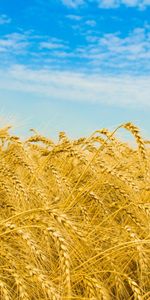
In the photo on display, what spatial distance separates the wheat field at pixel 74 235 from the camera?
219 cm

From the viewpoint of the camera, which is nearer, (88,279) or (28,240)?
(28,240)

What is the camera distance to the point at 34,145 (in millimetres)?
5559

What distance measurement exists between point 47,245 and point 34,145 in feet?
9.27

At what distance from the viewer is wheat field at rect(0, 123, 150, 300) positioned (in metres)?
2.19

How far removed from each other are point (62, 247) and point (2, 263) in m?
0.91

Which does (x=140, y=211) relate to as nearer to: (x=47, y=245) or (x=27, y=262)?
(x=47, y=245)

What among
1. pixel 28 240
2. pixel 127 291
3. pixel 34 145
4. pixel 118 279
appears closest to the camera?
pixel 28 240

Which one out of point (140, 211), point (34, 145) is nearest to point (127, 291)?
point (140, 211)

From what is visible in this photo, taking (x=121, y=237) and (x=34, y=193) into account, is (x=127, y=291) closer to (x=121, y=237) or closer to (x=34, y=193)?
(x=121, y=237)

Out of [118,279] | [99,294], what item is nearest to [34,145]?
[118,279]

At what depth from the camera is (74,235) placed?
2.62m

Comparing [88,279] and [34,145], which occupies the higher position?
[34,145]

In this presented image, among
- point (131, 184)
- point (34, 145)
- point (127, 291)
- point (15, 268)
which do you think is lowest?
point (127, 291)

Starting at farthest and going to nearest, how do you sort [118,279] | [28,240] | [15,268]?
[118,279] → [15,268] → [28,240]
